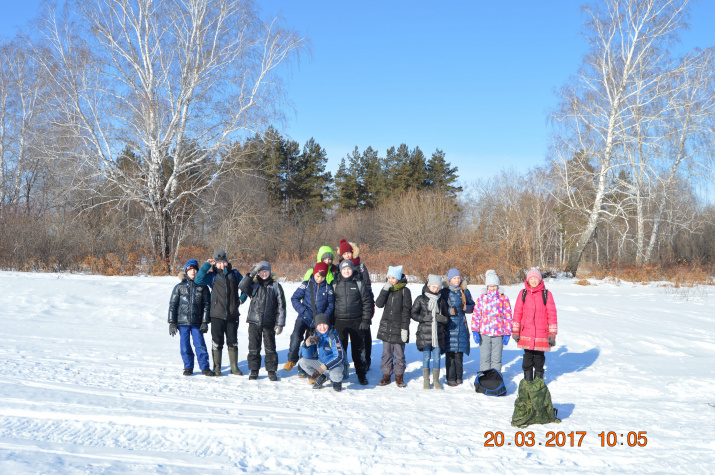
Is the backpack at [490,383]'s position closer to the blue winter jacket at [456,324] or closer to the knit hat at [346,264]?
the blue winter jacket at [456,324]

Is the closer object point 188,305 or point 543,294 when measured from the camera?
point 543,294

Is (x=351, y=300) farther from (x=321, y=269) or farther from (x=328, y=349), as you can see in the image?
(x=328, y=349)

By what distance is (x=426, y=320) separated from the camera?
645 cm

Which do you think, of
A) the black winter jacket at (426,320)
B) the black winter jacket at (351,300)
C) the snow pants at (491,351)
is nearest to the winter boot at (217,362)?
the black winter jacket at (351,300)

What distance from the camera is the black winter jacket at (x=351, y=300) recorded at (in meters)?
6.61

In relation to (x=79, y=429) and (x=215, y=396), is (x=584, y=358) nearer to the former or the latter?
(x=215, y=396)

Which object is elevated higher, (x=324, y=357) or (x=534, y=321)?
(x=534, y=321)

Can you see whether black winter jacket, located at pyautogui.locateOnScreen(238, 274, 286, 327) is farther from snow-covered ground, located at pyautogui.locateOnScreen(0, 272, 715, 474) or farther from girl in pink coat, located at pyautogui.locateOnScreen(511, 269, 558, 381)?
girl in pink coat, located at pyautogui.locateOnScreen(511, 269, 558, 381)

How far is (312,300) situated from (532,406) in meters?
3.20

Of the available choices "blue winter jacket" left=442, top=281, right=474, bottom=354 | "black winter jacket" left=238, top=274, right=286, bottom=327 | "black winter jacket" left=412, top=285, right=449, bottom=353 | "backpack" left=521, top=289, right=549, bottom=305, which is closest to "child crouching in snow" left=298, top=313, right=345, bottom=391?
"black winter jacket" left=238, top=274, right=286, bottom=327

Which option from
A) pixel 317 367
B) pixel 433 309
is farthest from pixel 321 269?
pixel 433 309

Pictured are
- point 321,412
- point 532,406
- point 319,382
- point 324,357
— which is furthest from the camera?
point 324,357

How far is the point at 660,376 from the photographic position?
6.98 m

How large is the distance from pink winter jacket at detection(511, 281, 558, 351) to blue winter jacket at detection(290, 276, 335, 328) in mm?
2494
